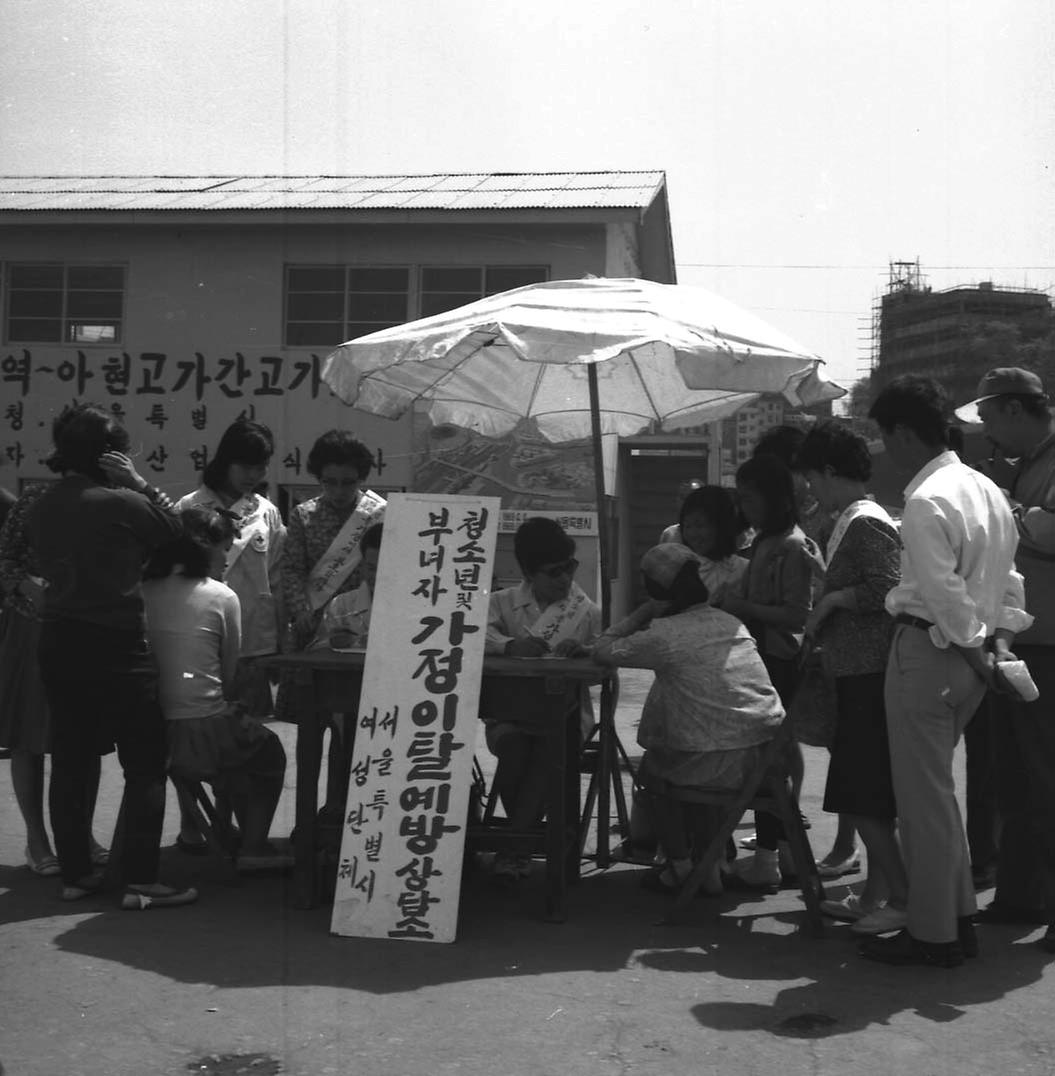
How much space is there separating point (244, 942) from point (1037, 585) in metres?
3.13

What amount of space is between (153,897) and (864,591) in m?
2.91

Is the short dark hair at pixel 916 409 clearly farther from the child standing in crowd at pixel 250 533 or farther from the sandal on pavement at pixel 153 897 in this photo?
the sandal on pavement at pixel 153 897

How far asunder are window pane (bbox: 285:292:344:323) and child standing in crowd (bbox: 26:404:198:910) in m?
11.9

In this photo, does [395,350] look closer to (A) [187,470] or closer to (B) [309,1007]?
(B) [309,1007]

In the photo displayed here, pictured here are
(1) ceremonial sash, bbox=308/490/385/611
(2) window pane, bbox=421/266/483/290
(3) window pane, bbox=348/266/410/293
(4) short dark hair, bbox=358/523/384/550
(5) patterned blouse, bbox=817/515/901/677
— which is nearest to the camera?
(5) patterned blouse, bbox=817/515/901/677

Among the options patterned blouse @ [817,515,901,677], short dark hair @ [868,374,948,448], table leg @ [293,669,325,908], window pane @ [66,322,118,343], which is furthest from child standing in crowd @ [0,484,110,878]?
window pane @ [66,322,118,343]

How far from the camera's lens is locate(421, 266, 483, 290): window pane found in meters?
16.7

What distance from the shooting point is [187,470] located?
17.1 meters

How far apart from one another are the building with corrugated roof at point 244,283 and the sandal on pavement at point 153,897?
11.6 meters

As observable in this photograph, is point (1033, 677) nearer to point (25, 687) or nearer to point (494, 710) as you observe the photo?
point (494, 710)

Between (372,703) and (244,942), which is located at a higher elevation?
(372,703)

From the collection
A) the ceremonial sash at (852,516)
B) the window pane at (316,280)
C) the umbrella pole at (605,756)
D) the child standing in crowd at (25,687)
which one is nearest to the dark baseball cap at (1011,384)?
the ceremonial sash at (852,516)

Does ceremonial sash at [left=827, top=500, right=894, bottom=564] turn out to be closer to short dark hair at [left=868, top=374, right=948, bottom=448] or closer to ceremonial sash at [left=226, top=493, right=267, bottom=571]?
short dark hair at [left=868, top=374, right=948, bottom=448]

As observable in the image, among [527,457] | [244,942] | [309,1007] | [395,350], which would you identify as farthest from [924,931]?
[527,457]
